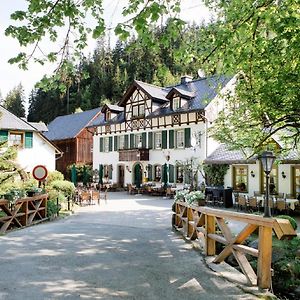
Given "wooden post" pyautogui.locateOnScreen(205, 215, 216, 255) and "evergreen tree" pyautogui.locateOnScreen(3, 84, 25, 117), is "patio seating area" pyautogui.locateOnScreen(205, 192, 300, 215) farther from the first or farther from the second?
"evergreen tree" pyautogui.locateOnScreen(3, 84, 25, 117)

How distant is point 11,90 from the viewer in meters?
72.7

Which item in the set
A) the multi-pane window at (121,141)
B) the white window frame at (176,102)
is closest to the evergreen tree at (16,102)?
the multi-pane window at (121,141)

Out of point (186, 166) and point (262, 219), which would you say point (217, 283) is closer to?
point (262, 219)

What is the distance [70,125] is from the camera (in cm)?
Answer: 3784

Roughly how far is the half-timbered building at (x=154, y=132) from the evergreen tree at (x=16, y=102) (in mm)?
38371

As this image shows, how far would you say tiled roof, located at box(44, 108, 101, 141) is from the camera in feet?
117

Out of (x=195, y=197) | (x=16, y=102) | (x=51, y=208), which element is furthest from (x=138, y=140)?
(x=16, y=102)

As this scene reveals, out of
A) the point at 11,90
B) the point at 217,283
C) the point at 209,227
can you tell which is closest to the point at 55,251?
the point at 209,227

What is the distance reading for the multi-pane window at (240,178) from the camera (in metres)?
18.5

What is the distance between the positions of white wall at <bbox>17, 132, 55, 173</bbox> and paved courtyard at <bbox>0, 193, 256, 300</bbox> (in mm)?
13270

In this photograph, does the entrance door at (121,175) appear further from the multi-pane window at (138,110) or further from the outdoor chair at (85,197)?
the outdoor chair at (85,197)

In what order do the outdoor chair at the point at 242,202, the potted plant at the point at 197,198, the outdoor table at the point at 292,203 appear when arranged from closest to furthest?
the potted plant at the point at 197,198, the outdoor table at the point at 292,203, the outdoor chair at the point at 242,202

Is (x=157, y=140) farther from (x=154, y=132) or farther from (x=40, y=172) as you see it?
(x=40, y=172)

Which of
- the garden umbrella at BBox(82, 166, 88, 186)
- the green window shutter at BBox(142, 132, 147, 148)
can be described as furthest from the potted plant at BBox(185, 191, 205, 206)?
the garden umbrella at BBox(82, 166, 88, 186)
